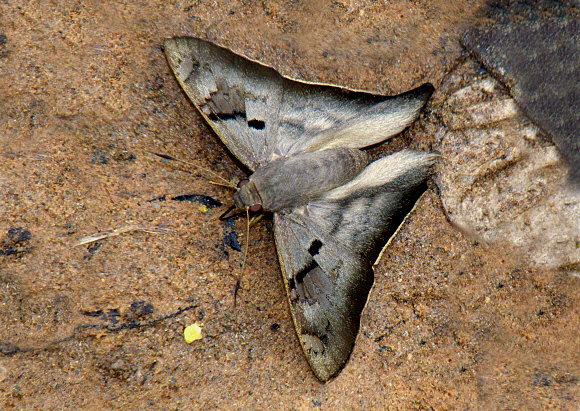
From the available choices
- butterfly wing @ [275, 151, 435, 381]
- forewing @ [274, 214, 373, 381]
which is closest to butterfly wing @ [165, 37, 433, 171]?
butterfly wing @ [275, 151, 435, 381]

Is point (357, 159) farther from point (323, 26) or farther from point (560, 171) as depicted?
point (560, 171)

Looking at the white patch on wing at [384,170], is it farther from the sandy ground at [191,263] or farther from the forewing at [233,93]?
the forewing at [233,93]

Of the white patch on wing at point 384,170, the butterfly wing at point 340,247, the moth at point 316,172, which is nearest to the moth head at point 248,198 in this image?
the moth at point 316,172

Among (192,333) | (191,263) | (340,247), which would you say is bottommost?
(192,333)

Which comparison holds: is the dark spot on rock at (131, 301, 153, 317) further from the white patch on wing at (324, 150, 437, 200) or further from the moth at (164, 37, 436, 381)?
the white patch on wing at (324, 150, 437, 200)

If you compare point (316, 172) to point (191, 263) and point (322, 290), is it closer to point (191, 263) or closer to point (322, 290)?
point (322, 290)

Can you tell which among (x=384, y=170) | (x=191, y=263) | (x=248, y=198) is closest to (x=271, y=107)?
(x=248, y=198)
